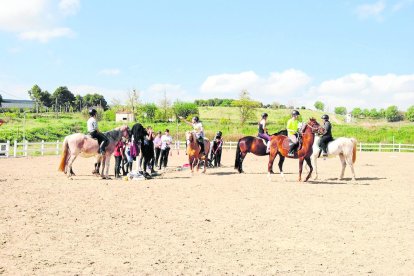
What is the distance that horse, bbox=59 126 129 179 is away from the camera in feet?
47.9

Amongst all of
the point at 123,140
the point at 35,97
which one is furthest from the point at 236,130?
the point at 35,97

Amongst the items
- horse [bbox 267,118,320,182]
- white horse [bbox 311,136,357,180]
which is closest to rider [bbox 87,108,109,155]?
horse [bbox 267,118,320,182]

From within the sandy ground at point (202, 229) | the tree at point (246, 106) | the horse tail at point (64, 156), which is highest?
the tree at point (246, 106)

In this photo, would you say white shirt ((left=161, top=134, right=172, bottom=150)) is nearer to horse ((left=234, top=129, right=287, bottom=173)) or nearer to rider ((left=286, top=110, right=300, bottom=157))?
horse ((left=234, top=129, right=287, bottom=173))

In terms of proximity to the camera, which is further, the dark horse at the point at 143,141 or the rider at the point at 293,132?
the rider at the point at 293,132

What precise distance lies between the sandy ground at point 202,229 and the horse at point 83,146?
138cm

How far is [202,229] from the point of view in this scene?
7.95 m

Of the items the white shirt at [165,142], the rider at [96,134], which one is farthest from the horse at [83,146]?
the white shirt at [165,142]

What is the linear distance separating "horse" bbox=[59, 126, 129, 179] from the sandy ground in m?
1.38

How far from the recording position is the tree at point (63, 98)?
125875 mm

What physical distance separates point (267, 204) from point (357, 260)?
173 inches

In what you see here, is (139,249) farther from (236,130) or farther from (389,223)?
(236,130)

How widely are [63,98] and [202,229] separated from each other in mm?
127934

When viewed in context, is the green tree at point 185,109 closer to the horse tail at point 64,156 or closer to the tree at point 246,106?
the tree at point 246,106
